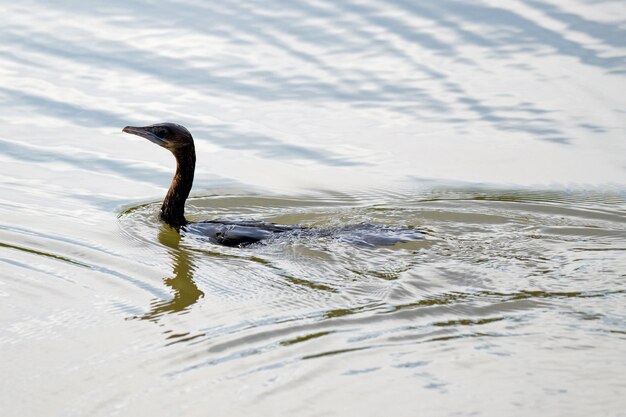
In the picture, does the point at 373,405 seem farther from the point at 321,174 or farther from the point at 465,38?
the point at 465,38

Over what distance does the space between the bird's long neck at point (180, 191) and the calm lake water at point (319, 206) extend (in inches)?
6.8

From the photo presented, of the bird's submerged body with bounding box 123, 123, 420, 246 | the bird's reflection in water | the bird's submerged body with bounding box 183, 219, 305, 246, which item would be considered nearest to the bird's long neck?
the bird's submerged body with bounding box 123, 123, 420, 246

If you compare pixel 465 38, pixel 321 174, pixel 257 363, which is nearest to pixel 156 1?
pixel 465 38

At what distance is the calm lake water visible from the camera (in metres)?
5.80

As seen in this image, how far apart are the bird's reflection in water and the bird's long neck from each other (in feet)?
1.33

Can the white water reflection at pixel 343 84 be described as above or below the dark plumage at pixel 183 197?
above

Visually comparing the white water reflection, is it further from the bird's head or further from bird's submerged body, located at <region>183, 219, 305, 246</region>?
bird's submerged body, located at <region>183, 219, 305, 246</region>

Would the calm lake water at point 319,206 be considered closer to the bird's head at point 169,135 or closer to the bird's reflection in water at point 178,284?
the bird's reflection in water at point 178,284

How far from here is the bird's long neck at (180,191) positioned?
9316mm

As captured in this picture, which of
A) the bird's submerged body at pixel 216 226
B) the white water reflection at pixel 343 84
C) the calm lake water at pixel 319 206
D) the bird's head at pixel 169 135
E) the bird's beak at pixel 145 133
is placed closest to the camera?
the calm lake water at pixel 319 206

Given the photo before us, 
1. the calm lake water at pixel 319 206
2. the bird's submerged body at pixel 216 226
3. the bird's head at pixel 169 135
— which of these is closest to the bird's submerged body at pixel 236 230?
the bird's submerged body at pixel 216 226

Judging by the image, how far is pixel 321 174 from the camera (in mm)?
10586

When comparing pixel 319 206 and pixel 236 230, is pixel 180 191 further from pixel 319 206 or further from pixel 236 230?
pixel 319 206

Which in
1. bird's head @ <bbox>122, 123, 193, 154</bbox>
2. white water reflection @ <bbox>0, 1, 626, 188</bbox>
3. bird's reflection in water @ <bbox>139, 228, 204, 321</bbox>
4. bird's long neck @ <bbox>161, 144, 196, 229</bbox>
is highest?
white water reflection @ <bbox>0, 1, 626, 188</bbox>
